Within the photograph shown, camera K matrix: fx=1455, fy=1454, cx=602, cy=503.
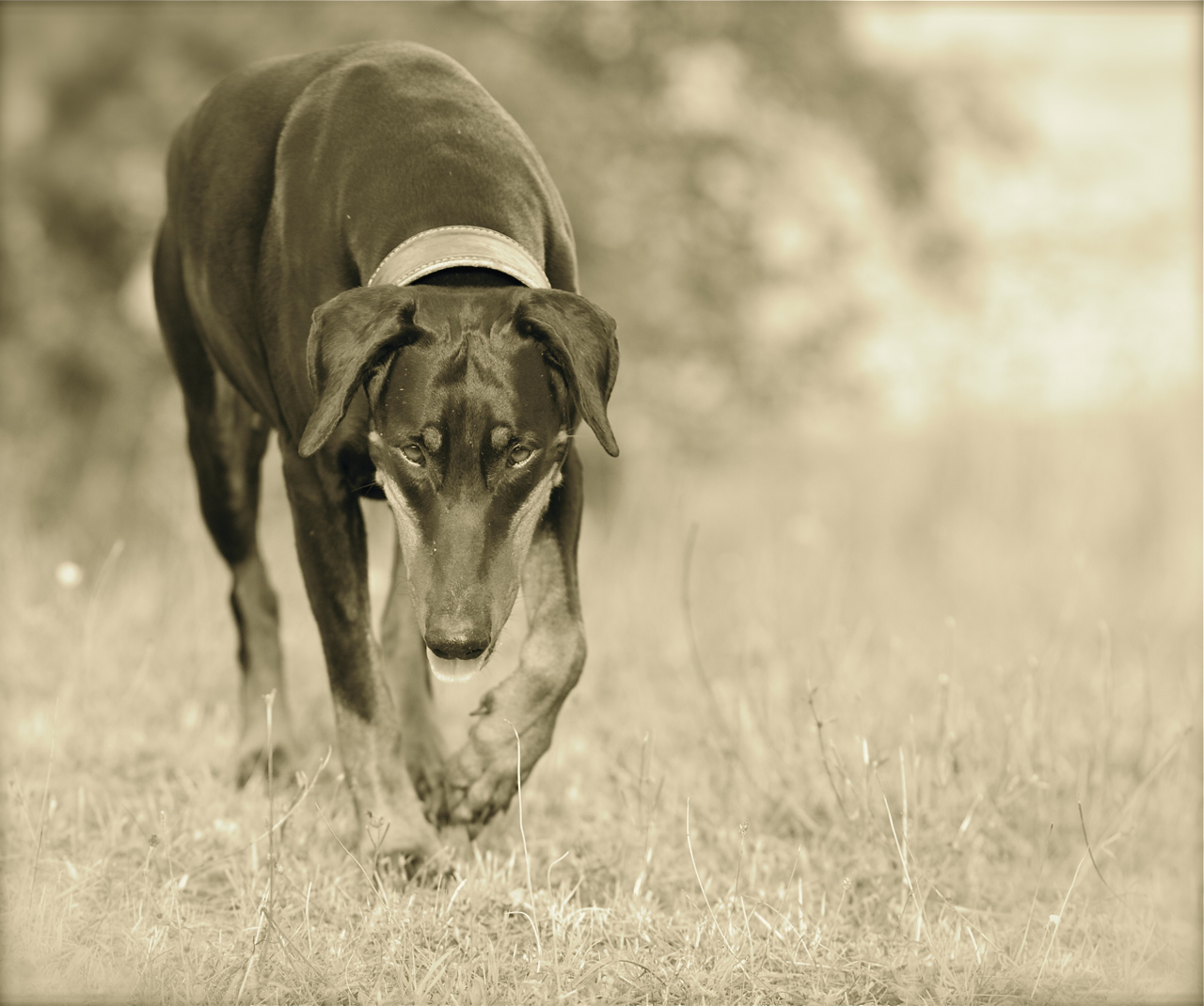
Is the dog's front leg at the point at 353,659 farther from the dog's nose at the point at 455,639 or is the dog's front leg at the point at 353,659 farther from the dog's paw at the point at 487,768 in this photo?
the dog's nose at the point at 455,639

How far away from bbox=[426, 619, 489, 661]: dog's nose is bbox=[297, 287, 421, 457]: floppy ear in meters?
0.41

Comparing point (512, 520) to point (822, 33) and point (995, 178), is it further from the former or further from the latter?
point (995, 178)

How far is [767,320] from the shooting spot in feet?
28.1

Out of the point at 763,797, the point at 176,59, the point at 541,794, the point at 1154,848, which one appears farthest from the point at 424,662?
the point at 176,59

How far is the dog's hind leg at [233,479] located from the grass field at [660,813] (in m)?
0.25

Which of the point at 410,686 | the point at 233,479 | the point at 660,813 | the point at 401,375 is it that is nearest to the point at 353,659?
the point at 410,686

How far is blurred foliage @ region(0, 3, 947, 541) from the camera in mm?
7789

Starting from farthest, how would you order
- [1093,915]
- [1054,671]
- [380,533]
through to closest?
[380,533]
[1054,671]
[1093,915]

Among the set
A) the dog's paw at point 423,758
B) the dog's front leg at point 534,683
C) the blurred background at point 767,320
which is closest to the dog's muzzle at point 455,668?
the dog's front leg at point 534,683

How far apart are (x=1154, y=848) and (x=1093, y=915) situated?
872mm

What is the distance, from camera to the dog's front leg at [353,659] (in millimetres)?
3264

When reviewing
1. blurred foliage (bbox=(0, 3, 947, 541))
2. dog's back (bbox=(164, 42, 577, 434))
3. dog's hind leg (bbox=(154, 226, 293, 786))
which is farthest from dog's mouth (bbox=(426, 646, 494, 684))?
blurred foliage (bbox=(0, 3, 947, 541))

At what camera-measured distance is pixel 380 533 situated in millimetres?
5000

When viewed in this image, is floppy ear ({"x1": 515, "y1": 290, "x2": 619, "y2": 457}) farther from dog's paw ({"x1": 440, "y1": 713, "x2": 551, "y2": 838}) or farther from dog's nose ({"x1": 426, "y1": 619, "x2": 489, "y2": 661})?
dog's paw ({"x1": 440, "y1": 713, "x2": 551, "y2": 838})
